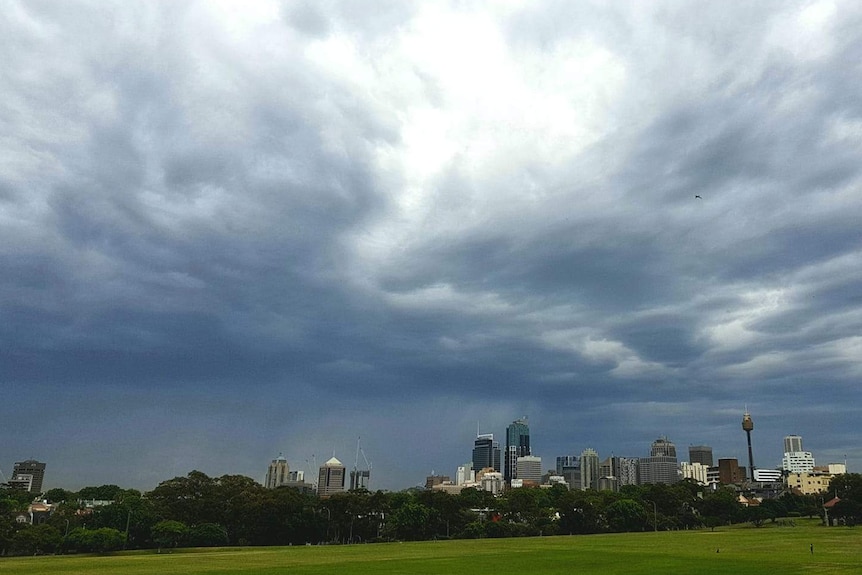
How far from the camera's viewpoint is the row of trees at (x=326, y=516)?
9881cm

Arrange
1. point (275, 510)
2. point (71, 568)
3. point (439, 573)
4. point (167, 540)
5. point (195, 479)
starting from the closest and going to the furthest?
1. point (439, 573)
2. point (71, 568)
3. point (167, 540)
4. point (275, 510)
5. point (195, 479)

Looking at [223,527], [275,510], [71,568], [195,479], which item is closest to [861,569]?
[71,568]

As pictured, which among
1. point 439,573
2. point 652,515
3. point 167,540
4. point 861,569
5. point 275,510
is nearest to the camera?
point 861,569

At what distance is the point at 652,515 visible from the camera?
451 feet

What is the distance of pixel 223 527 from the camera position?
4434 inches

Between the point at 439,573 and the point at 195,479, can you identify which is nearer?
the point at 439,573

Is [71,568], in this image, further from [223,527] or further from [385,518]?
[385,518]

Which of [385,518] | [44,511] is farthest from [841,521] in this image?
[44,511]

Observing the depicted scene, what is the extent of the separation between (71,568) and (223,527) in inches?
2143

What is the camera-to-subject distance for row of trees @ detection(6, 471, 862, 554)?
9881 centimetres

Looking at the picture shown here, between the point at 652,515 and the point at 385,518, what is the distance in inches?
2219

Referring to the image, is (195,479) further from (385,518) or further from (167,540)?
(385,518)

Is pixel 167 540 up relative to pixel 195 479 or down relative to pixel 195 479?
down

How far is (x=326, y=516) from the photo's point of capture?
384 ft
